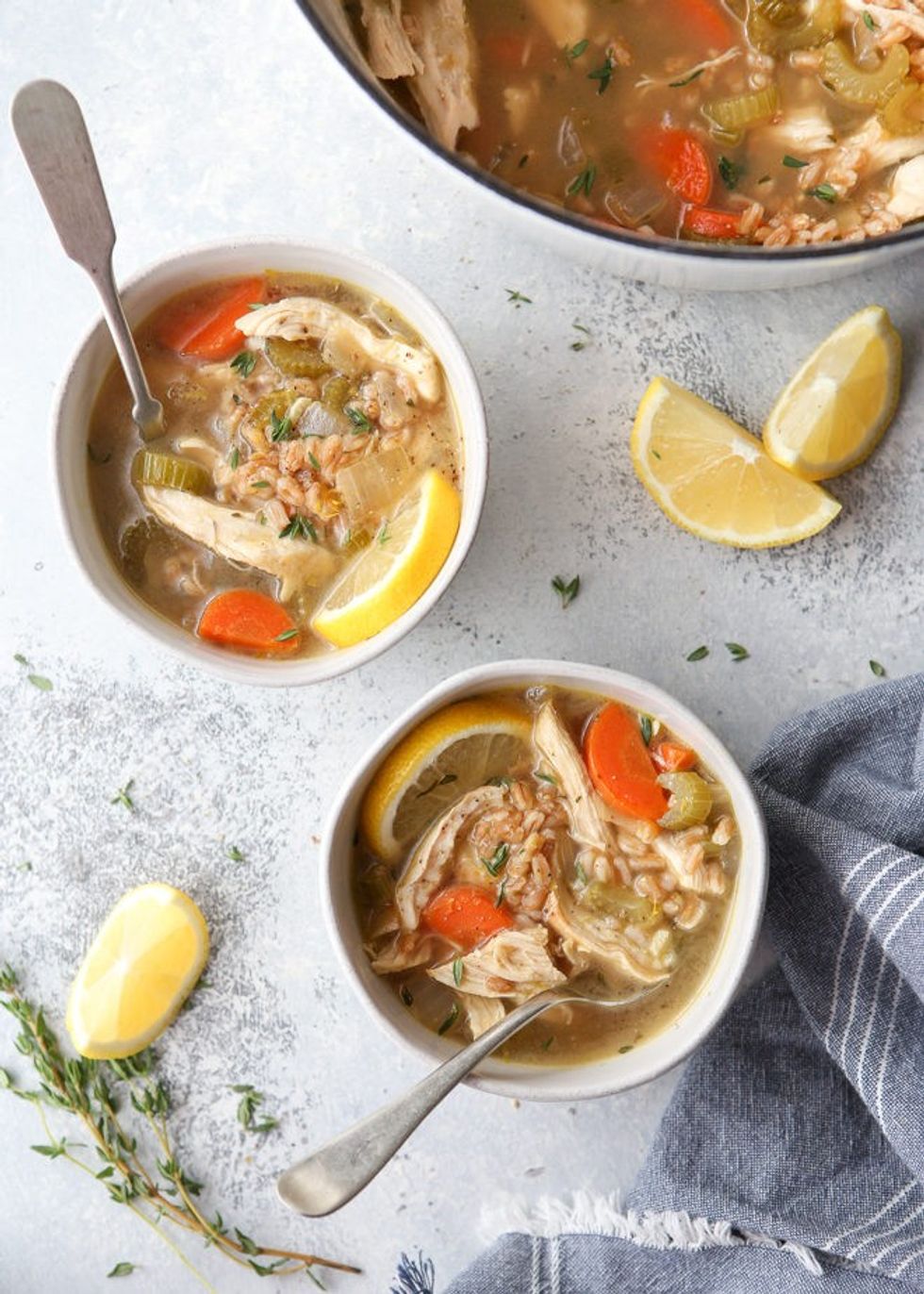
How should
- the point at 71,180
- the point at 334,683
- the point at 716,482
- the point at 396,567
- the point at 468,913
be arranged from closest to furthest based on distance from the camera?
the point at 71,180 → the point at 396,567 → the point at 468,913 → the point at 716,482 → the point at 334,683

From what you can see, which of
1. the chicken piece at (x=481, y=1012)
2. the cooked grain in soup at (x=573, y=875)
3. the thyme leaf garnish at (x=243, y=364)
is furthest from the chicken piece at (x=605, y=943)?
the thyme leaf garnish at (x=243, y=364)

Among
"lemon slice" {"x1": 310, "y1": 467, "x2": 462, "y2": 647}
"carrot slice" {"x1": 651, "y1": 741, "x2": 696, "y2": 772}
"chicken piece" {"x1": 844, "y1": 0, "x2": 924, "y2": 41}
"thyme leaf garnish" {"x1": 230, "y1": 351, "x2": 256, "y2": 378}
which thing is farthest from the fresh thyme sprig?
"chicken piece" {"x1": 844, "y1": 0, "x2": 924, "y2": 41}

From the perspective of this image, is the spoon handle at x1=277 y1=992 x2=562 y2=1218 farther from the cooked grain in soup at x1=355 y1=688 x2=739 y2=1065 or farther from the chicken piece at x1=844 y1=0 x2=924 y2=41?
the chicken piece at x1=844 y1=0 x2=924 y2=41

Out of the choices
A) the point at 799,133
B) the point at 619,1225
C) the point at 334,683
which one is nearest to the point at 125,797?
the point at 334,683

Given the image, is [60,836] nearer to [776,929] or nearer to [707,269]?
[776,929]

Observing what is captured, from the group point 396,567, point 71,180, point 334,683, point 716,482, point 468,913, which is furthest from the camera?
point 334,683

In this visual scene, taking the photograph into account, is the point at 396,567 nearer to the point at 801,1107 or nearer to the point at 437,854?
the point at 437,854
